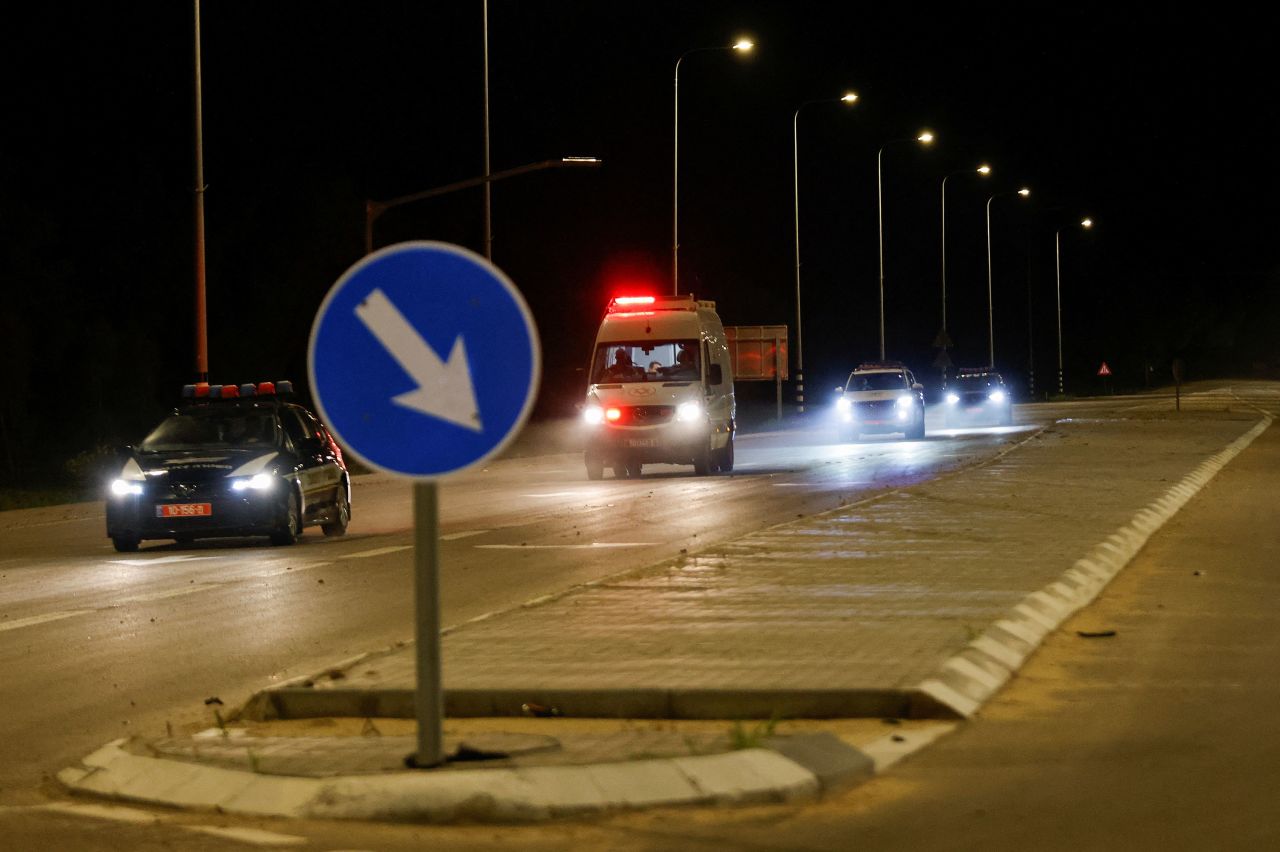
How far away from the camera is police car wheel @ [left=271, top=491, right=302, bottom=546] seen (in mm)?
19775

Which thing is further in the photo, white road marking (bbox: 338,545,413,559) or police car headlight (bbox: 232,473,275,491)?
police car headlight (bbox: 232,473,275,491)

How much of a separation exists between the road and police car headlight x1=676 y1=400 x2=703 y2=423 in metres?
0.98

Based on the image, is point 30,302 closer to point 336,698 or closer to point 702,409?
point 702,409

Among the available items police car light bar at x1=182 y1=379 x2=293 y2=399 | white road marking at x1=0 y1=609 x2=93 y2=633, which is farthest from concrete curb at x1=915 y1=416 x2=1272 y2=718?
police car light bar at x1=182 y1=379 x2=293 y2=399

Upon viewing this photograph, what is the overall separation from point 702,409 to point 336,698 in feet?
76.2

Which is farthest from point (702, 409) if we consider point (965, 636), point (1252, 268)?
point (1252, 268)

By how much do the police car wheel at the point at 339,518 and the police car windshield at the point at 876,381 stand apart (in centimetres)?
2834

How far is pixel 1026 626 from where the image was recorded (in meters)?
11.1

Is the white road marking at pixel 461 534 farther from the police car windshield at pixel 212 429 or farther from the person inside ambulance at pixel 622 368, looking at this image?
the person inside ambulance at pixel 622 368

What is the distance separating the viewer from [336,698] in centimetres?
881

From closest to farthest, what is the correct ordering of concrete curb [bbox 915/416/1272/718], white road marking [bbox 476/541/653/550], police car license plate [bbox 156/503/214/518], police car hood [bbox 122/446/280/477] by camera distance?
concrete curb [bbox 915/416/1272/718] → white road marking [bbox 476/541/653/550] → police car license plate [bbox 156/503/214/518] → police car hood [bbox 122/446/280/477]

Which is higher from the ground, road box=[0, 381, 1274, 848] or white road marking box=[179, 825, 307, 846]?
road box=[0, 381, 1274, 848]

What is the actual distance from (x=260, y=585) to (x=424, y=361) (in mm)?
9136

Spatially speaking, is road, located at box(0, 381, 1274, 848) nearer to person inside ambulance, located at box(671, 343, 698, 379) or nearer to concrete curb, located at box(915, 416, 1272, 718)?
person inside ambulance, located at box(671, 343, 698, 379)
